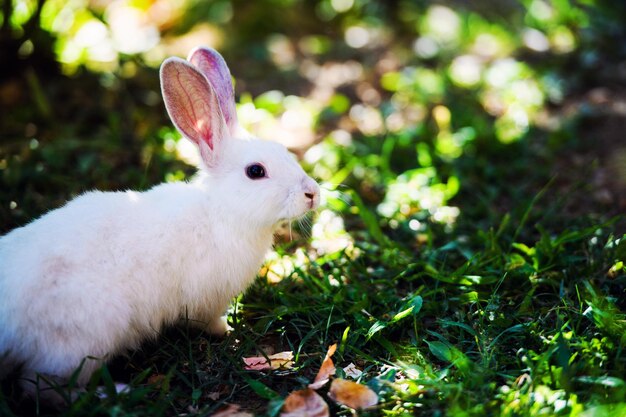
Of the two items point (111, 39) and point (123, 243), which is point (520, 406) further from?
point (111, 39)

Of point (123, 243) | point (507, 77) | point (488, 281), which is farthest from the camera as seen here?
point (507, 77)

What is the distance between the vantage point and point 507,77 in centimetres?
570

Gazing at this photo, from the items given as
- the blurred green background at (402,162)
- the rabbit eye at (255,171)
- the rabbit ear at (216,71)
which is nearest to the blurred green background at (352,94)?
the blurred green background at (402,162)

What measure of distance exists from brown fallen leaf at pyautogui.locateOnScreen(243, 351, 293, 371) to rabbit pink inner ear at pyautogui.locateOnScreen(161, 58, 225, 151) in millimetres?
1011

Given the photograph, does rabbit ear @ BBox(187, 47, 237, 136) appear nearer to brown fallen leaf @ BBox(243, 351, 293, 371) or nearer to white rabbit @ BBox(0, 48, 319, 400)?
white rabbit @ BBox(0, 48, 319, 400)

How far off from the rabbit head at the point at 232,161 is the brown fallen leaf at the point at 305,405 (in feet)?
2.64

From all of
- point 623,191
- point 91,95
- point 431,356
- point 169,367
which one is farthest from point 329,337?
point 91,95

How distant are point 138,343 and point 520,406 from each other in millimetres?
1591

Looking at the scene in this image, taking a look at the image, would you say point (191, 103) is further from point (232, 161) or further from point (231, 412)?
point (231, 412)

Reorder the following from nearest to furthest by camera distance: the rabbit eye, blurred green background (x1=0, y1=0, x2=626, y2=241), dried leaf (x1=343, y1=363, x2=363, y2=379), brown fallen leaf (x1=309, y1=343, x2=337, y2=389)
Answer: brown fallen leaf (x1=309, y1=343, x2=337, y2=389), dried leaf (x1=343, y1=363, x2=363, y2=379), the rabbit eye, blurred green background (x1=0, y1=0, x2=626, y2=241)

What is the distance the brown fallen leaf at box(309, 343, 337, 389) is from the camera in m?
2.54

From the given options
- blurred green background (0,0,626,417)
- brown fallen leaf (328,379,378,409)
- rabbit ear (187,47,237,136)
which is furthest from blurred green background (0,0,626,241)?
brown fallen leaf (328,379,378,409)

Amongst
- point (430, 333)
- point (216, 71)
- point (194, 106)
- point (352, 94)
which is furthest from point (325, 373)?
point (352, 94)

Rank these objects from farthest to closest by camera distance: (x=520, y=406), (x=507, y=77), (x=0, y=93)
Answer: (x=507, y=77), (x=0, y=93), (x=520, y=406)
